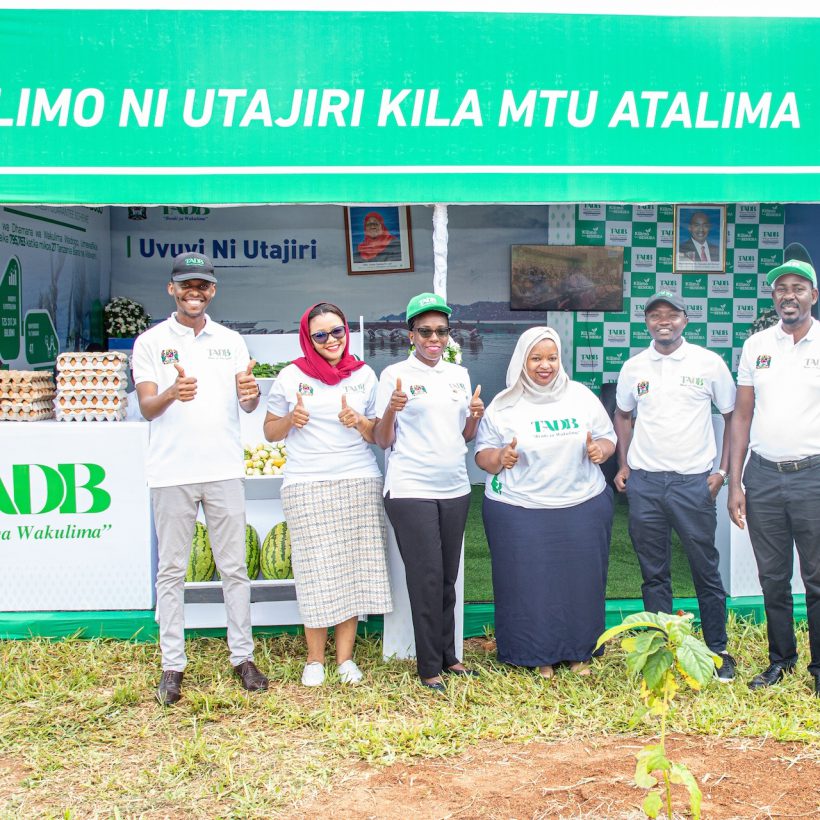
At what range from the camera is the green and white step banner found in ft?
27.5

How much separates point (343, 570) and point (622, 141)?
2.39 meters

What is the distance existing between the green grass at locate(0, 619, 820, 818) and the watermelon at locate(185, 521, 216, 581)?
0.38m

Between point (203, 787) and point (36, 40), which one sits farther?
point (36, 40)

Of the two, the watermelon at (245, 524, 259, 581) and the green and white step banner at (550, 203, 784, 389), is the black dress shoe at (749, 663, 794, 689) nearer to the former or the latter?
the watermelon at (245, 524, 259, 581)

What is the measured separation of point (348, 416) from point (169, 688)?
1.39 meters

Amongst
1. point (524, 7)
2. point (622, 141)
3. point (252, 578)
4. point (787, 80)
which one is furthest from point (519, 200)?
point (252, 578)

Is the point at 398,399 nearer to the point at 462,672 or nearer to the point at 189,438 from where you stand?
the point at 189,438

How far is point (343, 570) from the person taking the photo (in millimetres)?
4051

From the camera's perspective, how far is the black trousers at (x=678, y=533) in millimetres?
3965

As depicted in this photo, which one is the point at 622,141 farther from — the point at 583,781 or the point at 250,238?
the point at 250,238

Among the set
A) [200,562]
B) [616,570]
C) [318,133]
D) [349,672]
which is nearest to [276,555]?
[200,562]

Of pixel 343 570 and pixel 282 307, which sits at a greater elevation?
pixel 282 307

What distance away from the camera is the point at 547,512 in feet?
13.1

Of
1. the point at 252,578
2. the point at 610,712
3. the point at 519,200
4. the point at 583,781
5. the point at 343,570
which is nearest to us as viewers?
the point at 583,781
